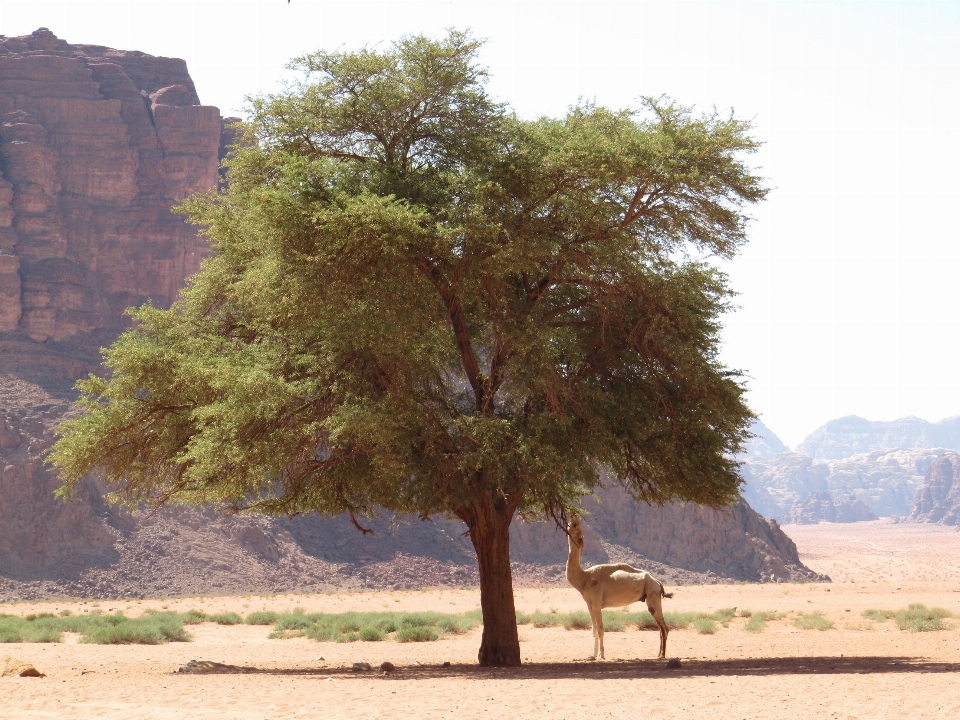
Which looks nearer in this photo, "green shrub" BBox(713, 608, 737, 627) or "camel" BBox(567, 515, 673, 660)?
"camel" BBox(567, 515, 673, 660)

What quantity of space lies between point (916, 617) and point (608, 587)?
48.6ft

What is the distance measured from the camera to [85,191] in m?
92.6

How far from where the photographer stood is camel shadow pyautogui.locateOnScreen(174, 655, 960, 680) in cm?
1548

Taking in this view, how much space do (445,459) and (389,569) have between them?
5817 cm

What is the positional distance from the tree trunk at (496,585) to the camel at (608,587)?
134 centimetres

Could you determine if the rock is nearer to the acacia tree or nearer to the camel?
the acacia tree

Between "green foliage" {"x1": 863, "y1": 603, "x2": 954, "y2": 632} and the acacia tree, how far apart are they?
11981 millimetres

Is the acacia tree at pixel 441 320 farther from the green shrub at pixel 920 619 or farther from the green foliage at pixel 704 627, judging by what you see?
the green shrub at pixel 920 619

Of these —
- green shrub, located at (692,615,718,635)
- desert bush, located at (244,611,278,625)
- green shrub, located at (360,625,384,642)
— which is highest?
green shrub, located at (692,615,718,635)

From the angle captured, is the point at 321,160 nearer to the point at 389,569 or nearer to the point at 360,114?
the point at 360,114

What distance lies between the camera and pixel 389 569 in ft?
240

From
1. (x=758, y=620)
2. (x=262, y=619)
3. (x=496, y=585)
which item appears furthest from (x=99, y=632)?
(x=758, y=620)

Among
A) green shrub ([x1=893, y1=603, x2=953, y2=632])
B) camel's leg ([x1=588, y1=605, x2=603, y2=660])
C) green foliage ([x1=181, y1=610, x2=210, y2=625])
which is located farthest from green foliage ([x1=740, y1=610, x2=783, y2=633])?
green foliage ([x1=181, y1=610, x2=210, y2=625])

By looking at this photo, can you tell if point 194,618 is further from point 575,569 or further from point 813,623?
point 575,569
